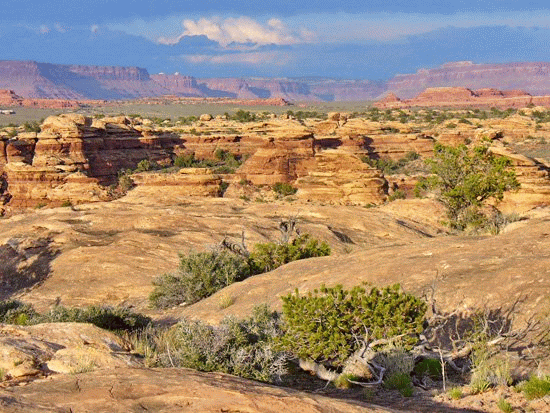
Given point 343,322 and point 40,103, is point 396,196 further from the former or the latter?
point 40,103

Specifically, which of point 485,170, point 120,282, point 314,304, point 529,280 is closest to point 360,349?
point 314,304

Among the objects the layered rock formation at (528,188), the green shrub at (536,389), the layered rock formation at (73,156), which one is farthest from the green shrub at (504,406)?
the layered rock formation at (73,156)

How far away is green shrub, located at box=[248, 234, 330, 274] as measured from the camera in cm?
1819

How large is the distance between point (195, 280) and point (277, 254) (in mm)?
2921

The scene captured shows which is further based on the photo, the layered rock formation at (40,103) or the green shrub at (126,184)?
the layered rock formation at (40,103)

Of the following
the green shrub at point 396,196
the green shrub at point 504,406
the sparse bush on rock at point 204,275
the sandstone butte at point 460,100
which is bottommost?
the green shrub at point 396,196

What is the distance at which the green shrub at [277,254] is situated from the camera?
18188 millimetres

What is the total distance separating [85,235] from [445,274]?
15.0m

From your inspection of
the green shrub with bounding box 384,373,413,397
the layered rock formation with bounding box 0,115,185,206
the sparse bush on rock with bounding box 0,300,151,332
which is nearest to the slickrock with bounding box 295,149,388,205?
the layered rock formation with bounding box 0,115,185,206

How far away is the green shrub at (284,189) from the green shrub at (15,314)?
34.3 metres

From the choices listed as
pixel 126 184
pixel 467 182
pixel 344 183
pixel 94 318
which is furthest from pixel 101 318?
pixel 126 184

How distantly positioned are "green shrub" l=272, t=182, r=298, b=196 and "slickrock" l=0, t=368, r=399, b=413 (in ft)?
136

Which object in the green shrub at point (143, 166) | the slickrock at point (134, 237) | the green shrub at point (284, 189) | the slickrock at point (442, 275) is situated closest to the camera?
the slickrock at point (442, 275)

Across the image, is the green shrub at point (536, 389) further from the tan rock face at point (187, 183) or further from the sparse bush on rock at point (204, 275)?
the tan rock face at point (187, 183)
